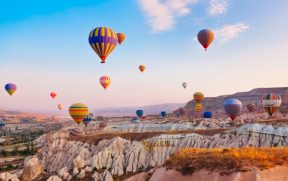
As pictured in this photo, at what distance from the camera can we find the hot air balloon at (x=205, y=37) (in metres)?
69.6

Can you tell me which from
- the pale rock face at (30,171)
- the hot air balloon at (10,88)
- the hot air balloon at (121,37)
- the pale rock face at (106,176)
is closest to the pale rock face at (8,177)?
the pale rock face at (30,171)

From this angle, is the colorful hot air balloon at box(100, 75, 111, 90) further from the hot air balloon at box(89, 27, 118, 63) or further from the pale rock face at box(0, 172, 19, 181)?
the pale rock face at box(0, 172, 19, 181)

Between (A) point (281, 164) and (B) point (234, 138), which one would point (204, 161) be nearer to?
(A) point (281, 164)

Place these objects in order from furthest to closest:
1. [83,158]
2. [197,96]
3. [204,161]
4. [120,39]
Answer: [197,96], [120,39], [83,158], [204,161]

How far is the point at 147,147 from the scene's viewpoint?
63.8 metres

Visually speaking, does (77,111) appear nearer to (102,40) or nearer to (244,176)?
(102,40)

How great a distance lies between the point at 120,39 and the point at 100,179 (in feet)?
152

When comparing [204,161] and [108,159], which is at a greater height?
[204,161]

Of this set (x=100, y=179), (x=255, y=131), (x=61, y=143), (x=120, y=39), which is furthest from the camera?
(x=120, y=39)

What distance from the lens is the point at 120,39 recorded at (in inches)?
3487

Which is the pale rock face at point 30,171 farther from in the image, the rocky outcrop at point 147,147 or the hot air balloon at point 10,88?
the hot air balloon at point 10,88

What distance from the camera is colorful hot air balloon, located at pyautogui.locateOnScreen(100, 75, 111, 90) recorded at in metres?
91.4

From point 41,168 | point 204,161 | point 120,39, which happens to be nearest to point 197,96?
point 120,39

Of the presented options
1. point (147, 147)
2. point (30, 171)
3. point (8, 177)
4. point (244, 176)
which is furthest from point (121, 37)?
point (244, 176)
